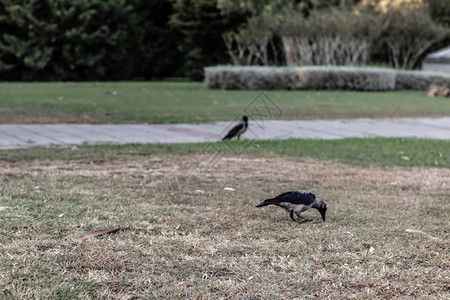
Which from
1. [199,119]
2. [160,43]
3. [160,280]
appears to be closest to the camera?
[160,280]

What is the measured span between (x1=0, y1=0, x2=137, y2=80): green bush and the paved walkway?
19.4 meters

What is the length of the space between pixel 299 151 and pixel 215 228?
3.87 m

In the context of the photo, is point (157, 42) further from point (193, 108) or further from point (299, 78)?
point (193, 108)

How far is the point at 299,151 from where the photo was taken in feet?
25.0

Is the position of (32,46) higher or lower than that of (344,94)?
higher

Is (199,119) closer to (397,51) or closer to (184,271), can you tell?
(184,271)

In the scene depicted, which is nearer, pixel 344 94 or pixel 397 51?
pixel 344 94

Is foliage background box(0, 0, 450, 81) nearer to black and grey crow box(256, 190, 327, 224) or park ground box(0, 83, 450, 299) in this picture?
park ground box(0, 83, 450, 299)

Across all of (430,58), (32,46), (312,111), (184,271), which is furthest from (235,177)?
(32,46)

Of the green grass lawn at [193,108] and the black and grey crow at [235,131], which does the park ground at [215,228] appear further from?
the green grass lawn at [193,108]

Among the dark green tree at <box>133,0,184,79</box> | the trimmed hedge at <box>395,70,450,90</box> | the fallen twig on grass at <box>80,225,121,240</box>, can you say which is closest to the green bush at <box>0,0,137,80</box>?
the dark green tree at <box>133,0,184,79</box>

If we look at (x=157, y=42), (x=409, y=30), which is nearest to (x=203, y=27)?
(x=157, y=42)

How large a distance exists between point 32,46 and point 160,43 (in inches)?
304

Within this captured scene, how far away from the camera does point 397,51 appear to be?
79.4 ft
